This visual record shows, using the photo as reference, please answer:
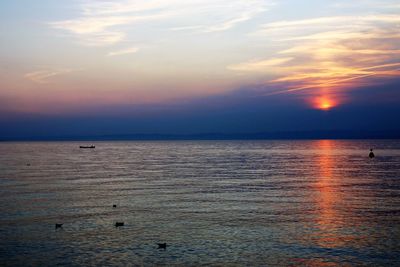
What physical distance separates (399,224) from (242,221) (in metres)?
15.1

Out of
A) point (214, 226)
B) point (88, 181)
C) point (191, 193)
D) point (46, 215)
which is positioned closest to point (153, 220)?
point (214, 226)

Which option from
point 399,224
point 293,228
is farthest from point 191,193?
point 399,224

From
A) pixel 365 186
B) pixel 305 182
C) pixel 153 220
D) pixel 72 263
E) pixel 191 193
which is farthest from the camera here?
pixel 305 182

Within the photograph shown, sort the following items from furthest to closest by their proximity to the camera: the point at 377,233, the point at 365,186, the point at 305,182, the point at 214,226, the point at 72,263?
the point at 305,182
the point at 365,186
the point at 214,226
the point at 377,233
the point at 72,263

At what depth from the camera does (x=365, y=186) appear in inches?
3022

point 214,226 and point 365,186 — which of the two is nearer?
point 214,226

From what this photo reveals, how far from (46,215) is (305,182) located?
50.1 m

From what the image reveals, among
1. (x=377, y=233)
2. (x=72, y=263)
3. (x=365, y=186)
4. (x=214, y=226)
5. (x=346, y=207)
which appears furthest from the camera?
(x=365, y=186)

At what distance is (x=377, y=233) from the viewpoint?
41.0m

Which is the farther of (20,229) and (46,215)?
(46,215)

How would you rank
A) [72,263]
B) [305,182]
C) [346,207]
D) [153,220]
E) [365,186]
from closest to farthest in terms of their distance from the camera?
[72,263] < [153,220] < [346,207] < [365,186] < [305,182]

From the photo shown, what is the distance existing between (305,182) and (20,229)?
5527 centimetres

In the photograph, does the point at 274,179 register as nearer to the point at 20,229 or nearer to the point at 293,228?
the point at 293,228

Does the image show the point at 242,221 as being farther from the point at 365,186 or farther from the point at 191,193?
the point at 365,186
